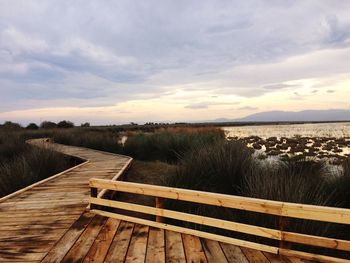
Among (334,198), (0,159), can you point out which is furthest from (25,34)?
(334,198)

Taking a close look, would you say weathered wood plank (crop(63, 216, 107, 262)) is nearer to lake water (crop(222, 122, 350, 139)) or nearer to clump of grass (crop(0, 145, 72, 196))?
clump of grass (crop(0, 145, 72, 196))

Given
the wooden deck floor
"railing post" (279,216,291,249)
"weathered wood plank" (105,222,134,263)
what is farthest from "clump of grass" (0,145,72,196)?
"railing post" (279,216,291,249)

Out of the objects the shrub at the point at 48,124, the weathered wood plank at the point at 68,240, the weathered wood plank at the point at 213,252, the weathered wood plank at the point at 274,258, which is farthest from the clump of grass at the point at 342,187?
the shrub at the point at 48,124

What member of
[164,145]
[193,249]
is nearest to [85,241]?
[193,249]

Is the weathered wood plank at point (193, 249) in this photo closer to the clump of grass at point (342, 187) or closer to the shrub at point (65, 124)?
the clump of grass at point (342, 187)

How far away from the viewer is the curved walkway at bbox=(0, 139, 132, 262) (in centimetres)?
306

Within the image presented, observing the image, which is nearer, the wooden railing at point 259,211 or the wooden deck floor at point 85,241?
the wooden railing at point 259,211

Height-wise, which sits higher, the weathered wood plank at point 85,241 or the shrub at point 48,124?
the shrub at point 48,124

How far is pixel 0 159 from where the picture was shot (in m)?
10.2

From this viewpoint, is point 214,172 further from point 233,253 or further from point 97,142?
point 97,142

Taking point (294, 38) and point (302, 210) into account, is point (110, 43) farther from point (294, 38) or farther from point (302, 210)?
point (302, 210)

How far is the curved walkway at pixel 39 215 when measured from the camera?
3064 mm

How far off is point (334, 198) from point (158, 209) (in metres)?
3.22

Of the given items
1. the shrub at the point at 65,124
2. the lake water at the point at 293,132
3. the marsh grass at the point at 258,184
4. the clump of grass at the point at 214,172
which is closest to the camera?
the marsh grass at the point at 258,184
